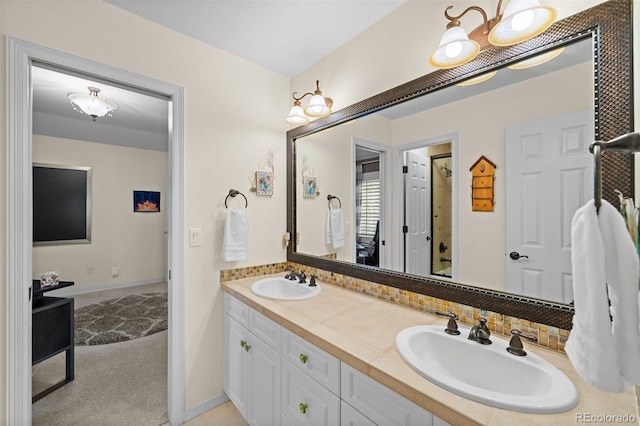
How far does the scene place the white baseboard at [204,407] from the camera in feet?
5.99

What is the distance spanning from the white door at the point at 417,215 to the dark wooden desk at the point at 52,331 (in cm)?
246

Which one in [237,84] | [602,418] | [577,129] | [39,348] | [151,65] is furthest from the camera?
[237,84]

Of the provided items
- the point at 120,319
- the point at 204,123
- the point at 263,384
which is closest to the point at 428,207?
the point at 263,384

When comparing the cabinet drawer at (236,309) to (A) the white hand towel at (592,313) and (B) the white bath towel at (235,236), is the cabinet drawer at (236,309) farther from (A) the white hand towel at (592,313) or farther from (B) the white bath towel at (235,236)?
(A) the white hand towel at (592,313)

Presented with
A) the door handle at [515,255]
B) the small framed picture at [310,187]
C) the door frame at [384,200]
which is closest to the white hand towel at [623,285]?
the door handle at [515,255]

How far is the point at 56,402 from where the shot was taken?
6.34 ft

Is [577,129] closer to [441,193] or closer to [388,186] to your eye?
[441,193]

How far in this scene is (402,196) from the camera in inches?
62.2

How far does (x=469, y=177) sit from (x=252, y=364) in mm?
1536

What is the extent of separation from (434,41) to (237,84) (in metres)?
1.37

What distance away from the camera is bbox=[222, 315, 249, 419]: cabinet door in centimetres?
171

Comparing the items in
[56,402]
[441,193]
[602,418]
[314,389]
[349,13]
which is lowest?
[56,402]

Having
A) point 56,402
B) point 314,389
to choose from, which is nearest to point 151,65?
point 314,389

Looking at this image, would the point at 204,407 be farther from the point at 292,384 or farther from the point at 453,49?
the point at 453,49
